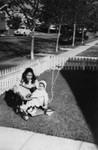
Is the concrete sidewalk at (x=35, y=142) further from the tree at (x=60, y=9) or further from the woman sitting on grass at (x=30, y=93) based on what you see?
the tree at (x=60, y=9)

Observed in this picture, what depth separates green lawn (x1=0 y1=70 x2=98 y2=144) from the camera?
5875 millimetres

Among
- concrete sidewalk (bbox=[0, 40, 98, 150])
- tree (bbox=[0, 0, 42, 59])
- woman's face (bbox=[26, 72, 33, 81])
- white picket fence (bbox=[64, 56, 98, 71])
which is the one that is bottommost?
concrete sidewalk (bbox=[0, 40, 98, 150])

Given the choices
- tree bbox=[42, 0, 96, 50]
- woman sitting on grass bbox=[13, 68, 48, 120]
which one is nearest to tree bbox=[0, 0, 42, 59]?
tree bbox=[42, 0, 96, 50]

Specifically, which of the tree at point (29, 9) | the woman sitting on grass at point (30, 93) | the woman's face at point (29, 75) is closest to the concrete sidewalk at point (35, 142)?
the woman sitting on grass at point (30, 93)

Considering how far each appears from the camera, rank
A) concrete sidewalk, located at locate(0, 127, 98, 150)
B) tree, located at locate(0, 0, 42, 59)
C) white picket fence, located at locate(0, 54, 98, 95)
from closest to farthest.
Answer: concrete sidewalk, located at locate(0, 127, 98, 150), white picket fence, located at locate(0, 54, 98, 95), tree, located at locate(0, 0, 42, 59)

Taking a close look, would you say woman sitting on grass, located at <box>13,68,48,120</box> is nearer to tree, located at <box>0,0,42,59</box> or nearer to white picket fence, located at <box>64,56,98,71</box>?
white picket fence, located at <box>64,56,98,71</box>

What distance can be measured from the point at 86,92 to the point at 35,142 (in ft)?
13.9

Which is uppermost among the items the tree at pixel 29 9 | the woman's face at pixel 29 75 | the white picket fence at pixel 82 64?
the tree at pixel 29 9

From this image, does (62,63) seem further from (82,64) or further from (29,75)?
(29,75)

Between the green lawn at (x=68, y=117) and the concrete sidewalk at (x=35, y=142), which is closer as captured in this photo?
the concrete sidewalk at (x=35, y=142)

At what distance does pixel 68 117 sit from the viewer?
6.73m

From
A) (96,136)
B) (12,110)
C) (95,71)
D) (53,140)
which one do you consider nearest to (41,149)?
(53,140)

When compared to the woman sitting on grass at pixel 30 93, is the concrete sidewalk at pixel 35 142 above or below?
below

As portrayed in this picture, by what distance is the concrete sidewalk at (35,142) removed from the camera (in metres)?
5.09
